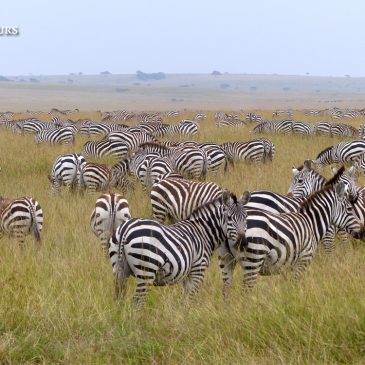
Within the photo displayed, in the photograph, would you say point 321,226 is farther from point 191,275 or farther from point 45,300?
point 45,300

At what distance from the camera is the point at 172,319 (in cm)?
549

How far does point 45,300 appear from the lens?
5.82 m

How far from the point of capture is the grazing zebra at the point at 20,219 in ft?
28.0

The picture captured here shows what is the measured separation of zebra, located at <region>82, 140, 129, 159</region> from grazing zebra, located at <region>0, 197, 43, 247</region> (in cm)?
929

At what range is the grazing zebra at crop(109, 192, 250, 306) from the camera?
19.5 feet

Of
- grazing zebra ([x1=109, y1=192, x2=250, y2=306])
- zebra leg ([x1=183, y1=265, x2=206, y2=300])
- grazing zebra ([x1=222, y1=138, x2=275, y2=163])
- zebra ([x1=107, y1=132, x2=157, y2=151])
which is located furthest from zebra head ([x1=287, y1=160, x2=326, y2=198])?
zebra ([x1=107, y1=132, x2=157, y2=151])

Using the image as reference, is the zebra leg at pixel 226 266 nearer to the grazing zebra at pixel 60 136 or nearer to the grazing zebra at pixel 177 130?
the grazing zebra at pixel 60 136

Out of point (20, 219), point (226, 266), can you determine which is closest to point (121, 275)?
point (226, 266)

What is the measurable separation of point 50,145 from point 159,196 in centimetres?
1239

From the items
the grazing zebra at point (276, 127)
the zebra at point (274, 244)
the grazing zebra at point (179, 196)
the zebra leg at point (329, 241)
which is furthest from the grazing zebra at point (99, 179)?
the grazing zebra at point (276, 127)

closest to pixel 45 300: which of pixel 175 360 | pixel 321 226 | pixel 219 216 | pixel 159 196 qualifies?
pixel 175 360

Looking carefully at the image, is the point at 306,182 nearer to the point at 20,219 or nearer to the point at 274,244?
the point at 274,244

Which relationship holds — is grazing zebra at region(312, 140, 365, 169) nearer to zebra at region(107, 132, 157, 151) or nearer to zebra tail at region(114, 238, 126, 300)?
zebra at region(107, 132, 157, 151)

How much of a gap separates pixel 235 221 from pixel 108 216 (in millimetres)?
2445
